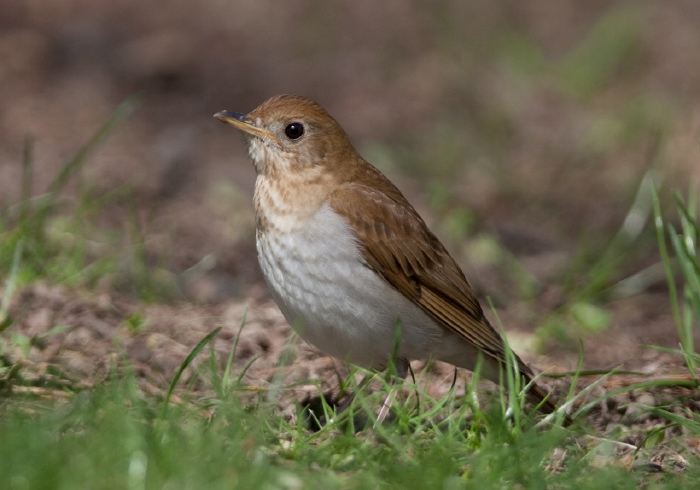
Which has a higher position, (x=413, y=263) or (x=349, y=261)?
(x=349, y=261)

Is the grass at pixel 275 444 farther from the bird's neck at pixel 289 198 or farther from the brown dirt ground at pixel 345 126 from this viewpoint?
the bird's neck at pixel 289 198

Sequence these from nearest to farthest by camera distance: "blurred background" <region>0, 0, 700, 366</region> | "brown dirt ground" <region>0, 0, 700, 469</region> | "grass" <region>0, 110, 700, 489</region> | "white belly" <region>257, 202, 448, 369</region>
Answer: "grass" <region>0, 110, 700, 489</region> → "white belly" <region>257, 202, 448, 369</region> → "brown dirt ground" <region>0, 0, 700, 469</region> → "blurred background" <region>0, 0, 700, 366</region>

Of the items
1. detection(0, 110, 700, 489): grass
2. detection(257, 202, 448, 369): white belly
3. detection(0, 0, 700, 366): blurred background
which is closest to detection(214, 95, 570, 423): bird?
detection(257, 202, 448, 369): white belly

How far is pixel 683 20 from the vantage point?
507 inches

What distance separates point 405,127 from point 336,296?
580 centimetres

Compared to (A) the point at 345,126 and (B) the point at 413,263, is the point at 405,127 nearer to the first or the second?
(A) the point at 345,126

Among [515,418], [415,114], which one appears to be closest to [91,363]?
[515,418]

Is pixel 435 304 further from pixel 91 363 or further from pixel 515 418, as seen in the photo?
pixel 91 363

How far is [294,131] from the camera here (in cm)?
566

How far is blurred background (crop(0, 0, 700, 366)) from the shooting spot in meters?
7.45

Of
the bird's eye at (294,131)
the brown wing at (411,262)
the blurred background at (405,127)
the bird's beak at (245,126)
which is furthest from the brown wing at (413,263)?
the blurred background at (405,127)

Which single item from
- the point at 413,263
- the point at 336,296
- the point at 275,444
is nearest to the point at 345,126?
the point at 413,263

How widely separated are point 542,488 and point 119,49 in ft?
27.9

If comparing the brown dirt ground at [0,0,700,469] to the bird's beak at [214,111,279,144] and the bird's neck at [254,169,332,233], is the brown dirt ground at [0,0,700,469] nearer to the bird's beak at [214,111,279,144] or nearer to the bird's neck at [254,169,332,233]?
the bird's neck at [254,169,332,233]
